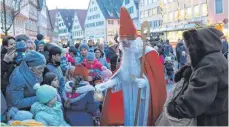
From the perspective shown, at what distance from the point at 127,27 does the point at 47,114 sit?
1.58 meters

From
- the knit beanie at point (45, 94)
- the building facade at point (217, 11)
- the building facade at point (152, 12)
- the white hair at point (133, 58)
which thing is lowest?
the knit beanie at point (45, 94)

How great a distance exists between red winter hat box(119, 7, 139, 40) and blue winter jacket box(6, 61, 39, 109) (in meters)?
1.31

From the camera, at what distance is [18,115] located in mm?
4066

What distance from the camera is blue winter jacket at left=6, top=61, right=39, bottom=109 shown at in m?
4.33

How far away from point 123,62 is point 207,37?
1864 millimetres

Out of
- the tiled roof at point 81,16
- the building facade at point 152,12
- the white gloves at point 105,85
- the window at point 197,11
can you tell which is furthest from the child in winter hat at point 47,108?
the tiled roof at point 81,16

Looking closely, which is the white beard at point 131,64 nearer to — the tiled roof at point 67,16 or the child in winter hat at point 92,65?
the child in winter hat at point 92,65

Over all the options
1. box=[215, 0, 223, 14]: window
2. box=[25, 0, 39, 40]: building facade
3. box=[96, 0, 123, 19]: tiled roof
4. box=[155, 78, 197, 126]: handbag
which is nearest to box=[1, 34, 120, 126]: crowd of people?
box=[155, 78, 197, 126]: handbag

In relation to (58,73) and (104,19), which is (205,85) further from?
(104,19)

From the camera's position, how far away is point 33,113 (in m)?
4.24

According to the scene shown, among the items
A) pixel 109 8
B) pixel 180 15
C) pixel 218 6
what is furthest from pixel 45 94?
pixel 109 8

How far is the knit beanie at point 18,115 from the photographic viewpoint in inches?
159

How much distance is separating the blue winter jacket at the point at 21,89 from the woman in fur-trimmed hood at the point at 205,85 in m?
1.76

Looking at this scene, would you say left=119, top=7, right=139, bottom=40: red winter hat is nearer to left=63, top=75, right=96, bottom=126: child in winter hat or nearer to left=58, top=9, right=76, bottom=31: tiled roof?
left=63, top=75, right=96, bottom=126: child in winter hat
